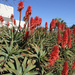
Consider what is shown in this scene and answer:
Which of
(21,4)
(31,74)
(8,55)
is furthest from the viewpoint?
(21,4)

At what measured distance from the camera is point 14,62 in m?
2.09

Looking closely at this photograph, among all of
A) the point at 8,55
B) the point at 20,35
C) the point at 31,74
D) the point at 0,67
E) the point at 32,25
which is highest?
the point at 32,25

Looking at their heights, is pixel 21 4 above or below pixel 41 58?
above

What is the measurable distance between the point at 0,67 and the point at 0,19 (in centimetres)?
277

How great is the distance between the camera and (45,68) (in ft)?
7.42

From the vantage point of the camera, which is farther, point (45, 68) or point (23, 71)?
point (45, 68)

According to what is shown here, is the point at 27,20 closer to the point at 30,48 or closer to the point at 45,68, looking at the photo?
the point at 30,48

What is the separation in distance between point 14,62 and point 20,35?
107cm

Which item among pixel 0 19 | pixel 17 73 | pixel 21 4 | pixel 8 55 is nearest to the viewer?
pixel 17 73

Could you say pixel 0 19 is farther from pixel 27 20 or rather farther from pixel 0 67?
pixel 0 67

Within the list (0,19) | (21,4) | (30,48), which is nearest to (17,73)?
(30,48)

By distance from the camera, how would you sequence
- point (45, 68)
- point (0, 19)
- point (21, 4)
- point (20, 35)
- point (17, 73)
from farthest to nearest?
1. point (0, 19)
2. point (20, 35)
3. point (21, 4)
4. point (45, 68)
5. point (17, 73)

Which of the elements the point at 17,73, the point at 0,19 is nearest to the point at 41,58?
the point at 17,73

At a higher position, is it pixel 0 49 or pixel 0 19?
pixel 0 19
